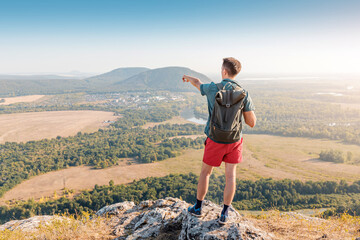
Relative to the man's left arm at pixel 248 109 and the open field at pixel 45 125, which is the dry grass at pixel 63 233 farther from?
the open field at pixel 45 125

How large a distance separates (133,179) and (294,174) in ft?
144

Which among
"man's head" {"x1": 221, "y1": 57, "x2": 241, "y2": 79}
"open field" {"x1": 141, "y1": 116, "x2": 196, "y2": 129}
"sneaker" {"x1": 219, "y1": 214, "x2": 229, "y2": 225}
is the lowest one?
"open field" {"x1": 141, "y1": 116, "x2": 196, "y2": 129}

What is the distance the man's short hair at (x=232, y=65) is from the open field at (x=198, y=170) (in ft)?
181

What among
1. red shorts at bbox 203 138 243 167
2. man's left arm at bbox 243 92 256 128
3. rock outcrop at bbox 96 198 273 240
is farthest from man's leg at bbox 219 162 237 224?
man's left arm at bbox 243 92 256 128

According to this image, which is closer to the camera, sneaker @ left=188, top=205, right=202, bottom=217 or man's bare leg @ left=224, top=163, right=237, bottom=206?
man's bare leg @ left=224, top=163, right=237, bottom=206

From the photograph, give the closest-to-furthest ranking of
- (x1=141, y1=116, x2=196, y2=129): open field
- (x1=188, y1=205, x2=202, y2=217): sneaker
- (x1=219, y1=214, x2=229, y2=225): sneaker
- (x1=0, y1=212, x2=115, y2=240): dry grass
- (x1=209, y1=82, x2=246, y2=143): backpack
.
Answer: (x1=209, y1=82, x2=246, y2=143): backpack, (x1=219, y1=214, x2=229, y2=225): sneaker, (x1=188, y1=205, x2=202, y2=217): sneaker, (x1=0, y1=212, x2=115, y2=240): dry grass, (x1=141, y1=116, x2=196, y2=129): open field

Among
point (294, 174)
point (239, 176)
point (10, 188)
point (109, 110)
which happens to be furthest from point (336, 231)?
point (109, 110)

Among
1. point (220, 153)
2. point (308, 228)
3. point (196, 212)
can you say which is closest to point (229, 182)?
point (220, 153)

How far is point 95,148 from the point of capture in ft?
255

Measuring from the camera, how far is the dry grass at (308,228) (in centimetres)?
440

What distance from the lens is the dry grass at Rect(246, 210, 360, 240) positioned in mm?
4398

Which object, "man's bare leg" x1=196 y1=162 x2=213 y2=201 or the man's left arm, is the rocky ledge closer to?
"man's bare leg" x1=196 y1=162 x2=213 y2=201

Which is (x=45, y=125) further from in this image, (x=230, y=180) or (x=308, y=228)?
(x=308, y=228)

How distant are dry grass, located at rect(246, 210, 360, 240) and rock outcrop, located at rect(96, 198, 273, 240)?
2.22 ft
